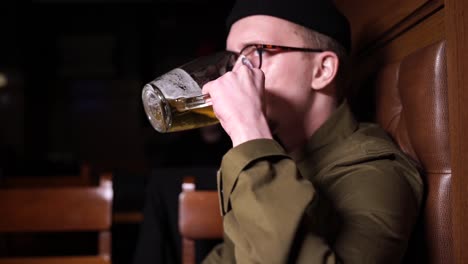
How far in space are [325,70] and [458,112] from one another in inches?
13.0

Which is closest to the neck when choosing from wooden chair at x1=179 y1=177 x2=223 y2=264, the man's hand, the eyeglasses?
the eyeglasses

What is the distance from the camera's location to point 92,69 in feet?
22.8

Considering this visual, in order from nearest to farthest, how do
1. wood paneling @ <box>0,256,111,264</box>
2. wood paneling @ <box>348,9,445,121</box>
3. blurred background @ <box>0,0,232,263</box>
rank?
wood paneling @ <box>348,9,445,121</box> < wood paneling @ <box>0,256,111,264</box> < blurred background @ <box>0,0,232,263</box>

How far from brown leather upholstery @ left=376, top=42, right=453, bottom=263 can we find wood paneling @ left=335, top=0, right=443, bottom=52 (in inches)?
4.1

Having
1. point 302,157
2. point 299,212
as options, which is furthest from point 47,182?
point 299,212

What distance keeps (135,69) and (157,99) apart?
20.6 ft

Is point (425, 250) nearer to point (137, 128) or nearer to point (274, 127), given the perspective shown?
point (274, 127)

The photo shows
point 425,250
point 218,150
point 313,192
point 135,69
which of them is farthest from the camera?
point 135,69

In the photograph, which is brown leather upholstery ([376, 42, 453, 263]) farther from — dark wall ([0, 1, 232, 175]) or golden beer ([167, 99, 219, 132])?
dark wall ([0, 1, 232, 175])

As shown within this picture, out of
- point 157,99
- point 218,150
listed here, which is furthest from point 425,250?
point 218,150

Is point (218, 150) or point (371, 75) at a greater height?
point (371, 75)

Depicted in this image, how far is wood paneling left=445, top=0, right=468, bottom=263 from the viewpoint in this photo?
669 mm

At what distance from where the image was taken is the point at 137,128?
707 cm

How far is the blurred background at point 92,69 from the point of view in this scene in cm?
639
